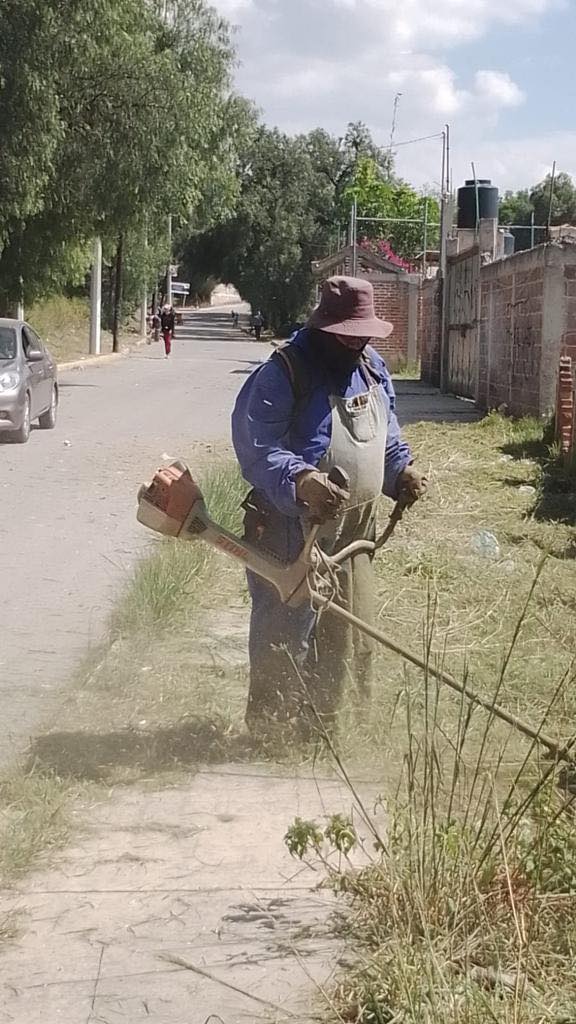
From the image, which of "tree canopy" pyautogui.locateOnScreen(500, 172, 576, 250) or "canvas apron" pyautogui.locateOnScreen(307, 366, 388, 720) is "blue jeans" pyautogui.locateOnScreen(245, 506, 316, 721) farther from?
"tree canopy" pyautogui.locateOnScreen(500, 172, 576, 250)

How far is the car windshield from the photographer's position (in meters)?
16.5

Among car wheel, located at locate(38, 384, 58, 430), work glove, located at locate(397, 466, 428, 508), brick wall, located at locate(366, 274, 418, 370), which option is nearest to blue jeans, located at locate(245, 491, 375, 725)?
work glove, located at locate(397, 466, 428, 508)

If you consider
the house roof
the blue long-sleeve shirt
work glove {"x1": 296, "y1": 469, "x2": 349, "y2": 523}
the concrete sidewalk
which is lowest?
the concrete sidewalk

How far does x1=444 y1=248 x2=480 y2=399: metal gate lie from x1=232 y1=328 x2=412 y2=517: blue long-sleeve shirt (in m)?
18.0

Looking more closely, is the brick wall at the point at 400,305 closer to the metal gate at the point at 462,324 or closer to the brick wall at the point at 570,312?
the metal gate at the point at 462,324

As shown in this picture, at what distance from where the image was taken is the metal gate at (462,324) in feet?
80.0

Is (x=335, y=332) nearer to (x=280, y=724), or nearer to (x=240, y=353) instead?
(x=280, y=724)

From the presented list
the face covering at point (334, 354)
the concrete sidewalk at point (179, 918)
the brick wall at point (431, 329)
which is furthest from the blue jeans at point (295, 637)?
the brick wall at point (431, 329)

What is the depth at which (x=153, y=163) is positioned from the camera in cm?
2461

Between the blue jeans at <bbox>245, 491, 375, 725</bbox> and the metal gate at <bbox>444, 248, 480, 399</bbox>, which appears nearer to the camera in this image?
the blue jeans at <bbox>245, 491, 375, 725</bbox>

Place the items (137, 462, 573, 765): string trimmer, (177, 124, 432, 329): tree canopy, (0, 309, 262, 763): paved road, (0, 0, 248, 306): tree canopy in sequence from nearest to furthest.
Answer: (137, 462, 573, 765): string trimmer, (0, 309, 262, 763): paved road, (0, 0, 248, 306): tree canopy, (177, 124, 432, 329): tree canopy

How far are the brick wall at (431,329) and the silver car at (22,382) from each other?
1314cm

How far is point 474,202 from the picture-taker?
30.2 m

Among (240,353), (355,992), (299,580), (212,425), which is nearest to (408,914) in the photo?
(355,992)
